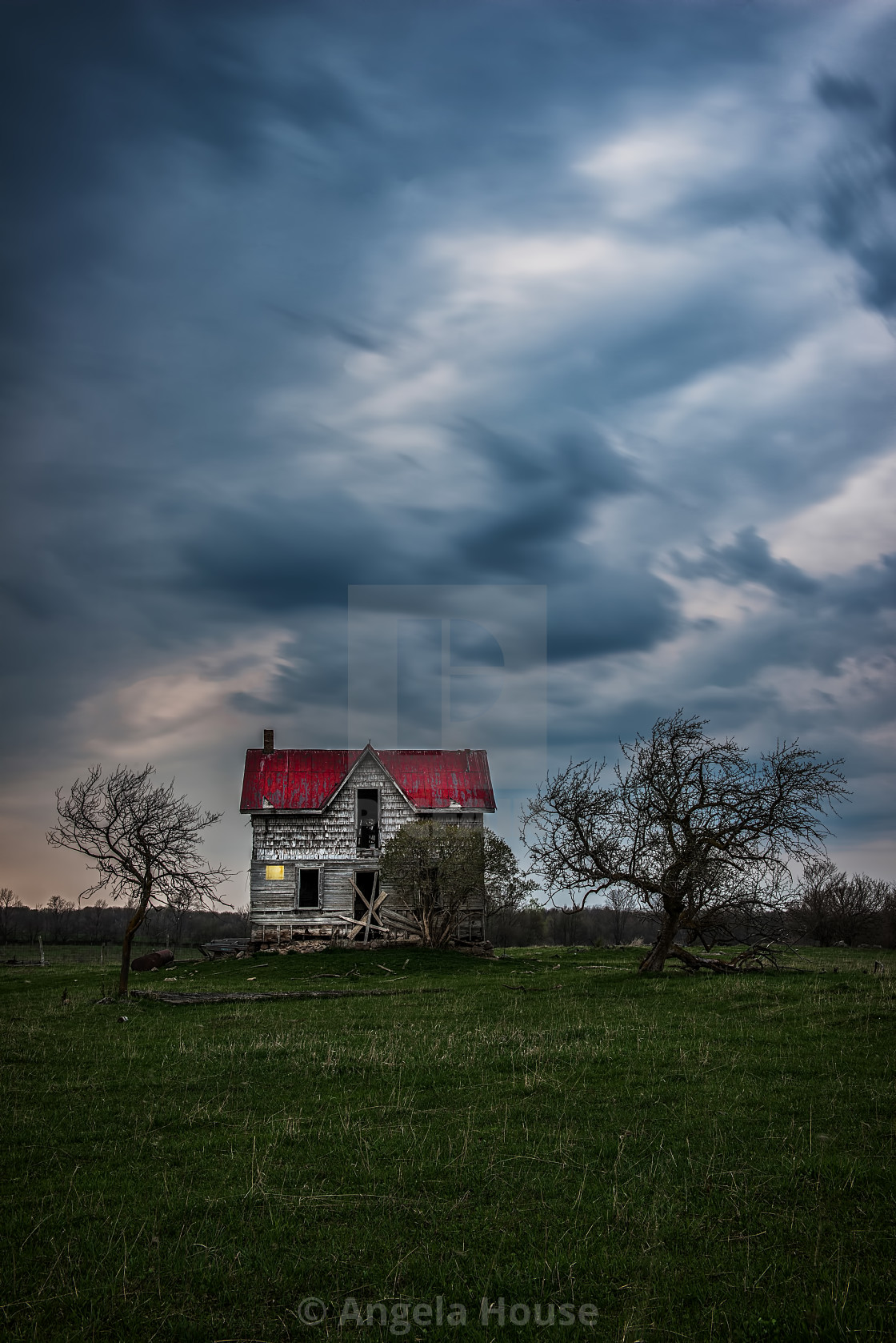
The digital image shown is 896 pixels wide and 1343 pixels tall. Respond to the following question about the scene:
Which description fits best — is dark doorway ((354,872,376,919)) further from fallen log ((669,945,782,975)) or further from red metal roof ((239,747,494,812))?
fallen log ((669,945,782,975))

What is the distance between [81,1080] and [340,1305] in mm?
8388

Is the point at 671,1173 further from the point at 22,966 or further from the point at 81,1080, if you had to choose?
the point at 22,966

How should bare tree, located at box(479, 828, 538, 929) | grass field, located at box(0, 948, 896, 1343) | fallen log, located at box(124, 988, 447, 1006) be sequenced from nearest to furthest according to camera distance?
grass field, located at box(0, 948, 896, 1343), fallen log, located at box(124, 988, 447, 1006), bare tree, located at box(479, 828, 538, 929)

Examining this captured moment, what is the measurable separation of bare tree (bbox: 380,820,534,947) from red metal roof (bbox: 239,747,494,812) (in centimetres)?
478

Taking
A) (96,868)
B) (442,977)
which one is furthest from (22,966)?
(442,977)

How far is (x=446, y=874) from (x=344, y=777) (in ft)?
28.1

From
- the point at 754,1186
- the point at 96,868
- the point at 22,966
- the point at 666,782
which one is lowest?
the point at 22,966

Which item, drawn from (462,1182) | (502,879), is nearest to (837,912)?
(502,879)

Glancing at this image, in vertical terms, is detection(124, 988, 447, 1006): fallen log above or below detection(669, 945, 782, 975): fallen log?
below

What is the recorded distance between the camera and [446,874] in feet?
126

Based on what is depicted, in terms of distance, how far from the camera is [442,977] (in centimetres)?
2908

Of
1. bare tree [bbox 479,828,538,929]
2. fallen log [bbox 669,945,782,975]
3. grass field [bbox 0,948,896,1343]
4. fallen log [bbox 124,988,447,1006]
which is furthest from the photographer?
bare tree [bbox 479,828,538,929]

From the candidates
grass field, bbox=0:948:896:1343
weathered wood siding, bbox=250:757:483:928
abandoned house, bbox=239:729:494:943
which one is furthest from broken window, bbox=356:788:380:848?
grass field, bbox=0:948:896:1343

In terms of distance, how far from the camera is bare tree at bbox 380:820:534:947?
38375mm
